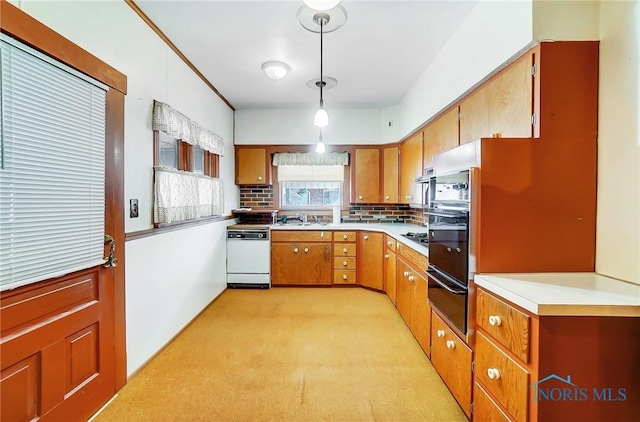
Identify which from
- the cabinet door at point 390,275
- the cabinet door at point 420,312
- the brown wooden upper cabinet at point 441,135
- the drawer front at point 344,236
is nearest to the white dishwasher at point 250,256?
the drawer front at point 344,236

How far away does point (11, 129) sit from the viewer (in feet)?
3.95

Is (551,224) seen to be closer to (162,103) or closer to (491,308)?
(491,308)

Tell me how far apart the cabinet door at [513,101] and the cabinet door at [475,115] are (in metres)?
0.06

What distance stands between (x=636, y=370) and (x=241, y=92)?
3947 mm

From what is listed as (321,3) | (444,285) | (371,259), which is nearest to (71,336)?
(444,285)

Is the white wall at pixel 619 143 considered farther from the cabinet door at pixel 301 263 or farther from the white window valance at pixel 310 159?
the white window valance at pixel 310 159

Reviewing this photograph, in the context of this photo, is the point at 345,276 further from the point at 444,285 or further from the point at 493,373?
the point at 493,373

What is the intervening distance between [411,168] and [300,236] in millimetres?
1704

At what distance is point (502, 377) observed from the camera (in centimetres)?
129

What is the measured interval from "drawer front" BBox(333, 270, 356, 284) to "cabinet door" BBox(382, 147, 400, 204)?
115 cm

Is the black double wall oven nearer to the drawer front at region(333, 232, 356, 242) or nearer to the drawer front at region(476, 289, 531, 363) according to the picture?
the drawer front at region(476, 289, 531, 363)

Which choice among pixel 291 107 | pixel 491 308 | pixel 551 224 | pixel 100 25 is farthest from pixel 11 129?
pixel 291 107

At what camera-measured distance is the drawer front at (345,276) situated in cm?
400

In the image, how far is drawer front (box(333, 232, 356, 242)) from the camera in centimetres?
398
